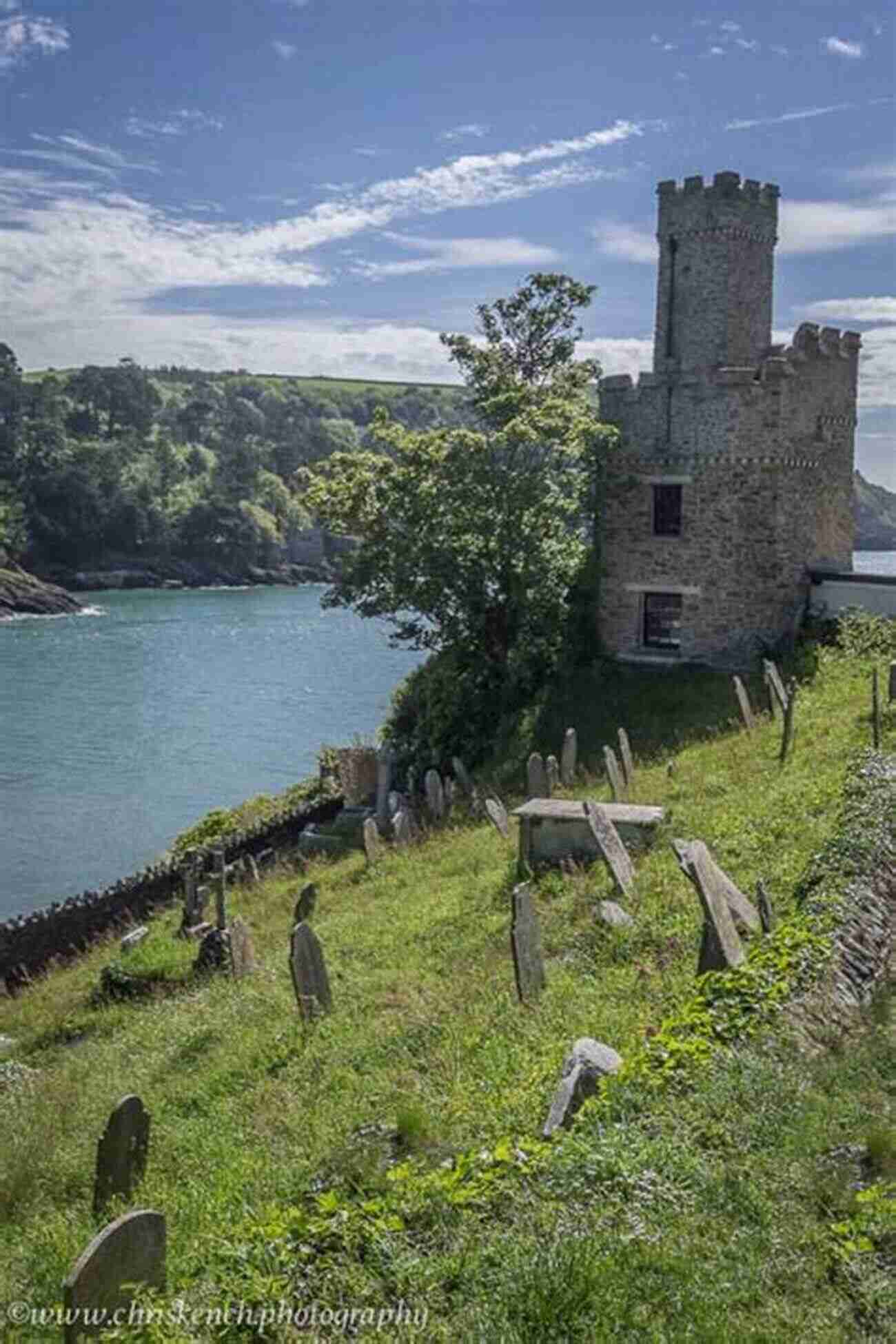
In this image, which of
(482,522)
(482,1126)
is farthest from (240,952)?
(482,522)

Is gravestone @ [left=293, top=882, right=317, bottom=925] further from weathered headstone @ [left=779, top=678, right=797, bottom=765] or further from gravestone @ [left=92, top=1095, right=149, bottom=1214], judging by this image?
gravestone @ [left=92, top=1095, right=149, bottom=1214]

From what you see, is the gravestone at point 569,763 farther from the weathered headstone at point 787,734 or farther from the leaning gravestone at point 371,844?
the weathered headstone at point 787,734

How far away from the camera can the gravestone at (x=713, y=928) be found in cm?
953

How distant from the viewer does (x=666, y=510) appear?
2928 cm

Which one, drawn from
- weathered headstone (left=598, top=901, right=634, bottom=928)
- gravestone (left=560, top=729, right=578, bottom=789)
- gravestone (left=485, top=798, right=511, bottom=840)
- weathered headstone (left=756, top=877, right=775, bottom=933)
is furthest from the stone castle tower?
weathered headstone (left=756, top=877, right=775, bottom=933)

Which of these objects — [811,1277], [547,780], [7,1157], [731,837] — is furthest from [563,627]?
[811,1277]

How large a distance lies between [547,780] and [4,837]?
20.1 metres

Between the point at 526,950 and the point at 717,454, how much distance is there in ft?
66.1

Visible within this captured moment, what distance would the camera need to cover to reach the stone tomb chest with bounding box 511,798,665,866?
14977 mm

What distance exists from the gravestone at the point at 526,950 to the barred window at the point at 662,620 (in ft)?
64.4

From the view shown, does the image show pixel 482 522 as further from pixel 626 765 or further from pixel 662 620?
pixel 626 765

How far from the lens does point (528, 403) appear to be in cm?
2983

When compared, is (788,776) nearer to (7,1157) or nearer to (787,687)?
(787,687)

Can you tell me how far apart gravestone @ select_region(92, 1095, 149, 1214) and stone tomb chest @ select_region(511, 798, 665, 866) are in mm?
7748
